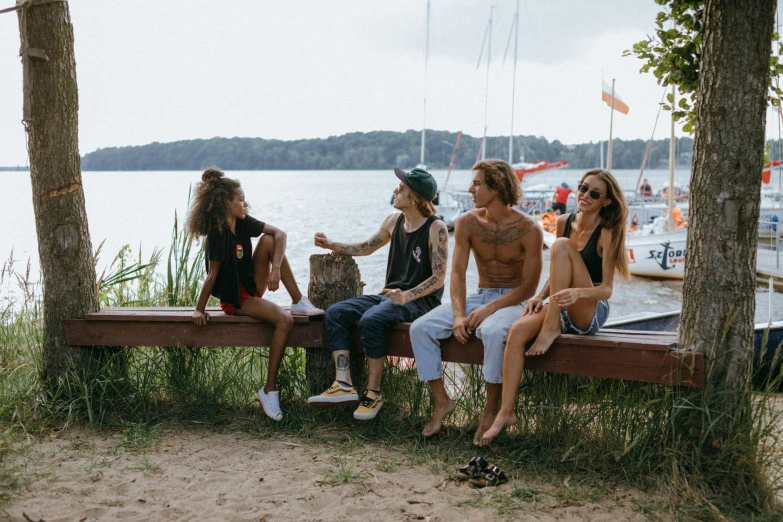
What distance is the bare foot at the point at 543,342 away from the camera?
3794 millimetres

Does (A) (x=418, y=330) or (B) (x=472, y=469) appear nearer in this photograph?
(B) (x=472, y=469)

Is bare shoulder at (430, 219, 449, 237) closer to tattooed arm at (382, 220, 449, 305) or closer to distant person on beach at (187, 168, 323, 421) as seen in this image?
tattooed arm at (382, 220, 449, 305)

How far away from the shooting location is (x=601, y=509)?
3.30 m

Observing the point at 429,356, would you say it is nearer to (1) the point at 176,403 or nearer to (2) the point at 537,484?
(2) the point at 537,484

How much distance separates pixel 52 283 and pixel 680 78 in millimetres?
3956

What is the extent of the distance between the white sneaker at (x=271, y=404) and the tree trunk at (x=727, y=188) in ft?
7.76

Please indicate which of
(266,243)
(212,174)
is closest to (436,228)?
(266,243)

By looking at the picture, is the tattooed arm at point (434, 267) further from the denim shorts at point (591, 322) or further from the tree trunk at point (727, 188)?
the tree trunk at point (727, 188)

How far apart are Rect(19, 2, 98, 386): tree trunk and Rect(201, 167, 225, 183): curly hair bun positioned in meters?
0.79

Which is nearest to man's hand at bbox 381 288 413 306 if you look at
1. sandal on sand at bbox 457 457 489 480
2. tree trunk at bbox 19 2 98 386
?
sandal on sand at bbox 457 457 489 480

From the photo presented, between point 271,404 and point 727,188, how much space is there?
9.23ft

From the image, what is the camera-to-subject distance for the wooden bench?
3.62 meters

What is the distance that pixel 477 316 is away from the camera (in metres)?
4.12

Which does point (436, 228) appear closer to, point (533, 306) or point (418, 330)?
point (418, 330)
